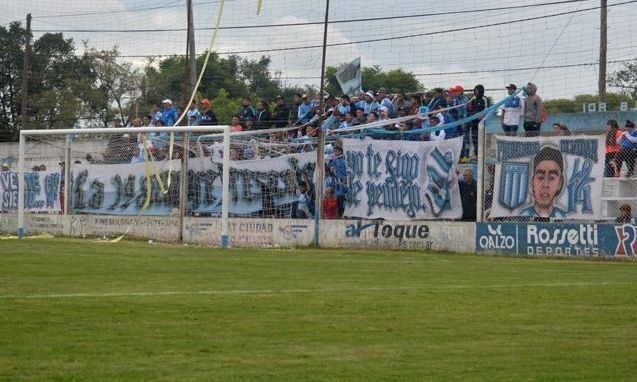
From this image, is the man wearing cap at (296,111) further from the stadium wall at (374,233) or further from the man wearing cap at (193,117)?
the stadium wall at (374,233)

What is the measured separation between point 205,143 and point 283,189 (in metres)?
2.67

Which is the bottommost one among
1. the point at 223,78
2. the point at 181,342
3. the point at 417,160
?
the point at 181,342

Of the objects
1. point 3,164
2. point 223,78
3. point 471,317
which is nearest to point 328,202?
point 3,164

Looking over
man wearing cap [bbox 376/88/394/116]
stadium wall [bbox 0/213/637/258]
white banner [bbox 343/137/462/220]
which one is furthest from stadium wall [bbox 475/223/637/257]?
man wearing cap [bbox 376/88/394/116]

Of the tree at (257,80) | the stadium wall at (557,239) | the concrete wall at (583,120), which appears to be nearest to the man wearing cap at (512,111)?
the stadium wall at (557,239)

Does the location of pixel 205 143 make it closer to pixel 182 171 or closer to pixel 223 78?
pixel 182 171

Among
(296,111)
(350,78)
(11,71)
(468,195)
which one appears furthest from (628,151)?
(11,71)

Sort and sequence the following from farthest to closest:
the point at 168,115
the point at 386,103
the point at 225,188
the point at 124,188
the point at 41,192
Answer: the point at 41,192, the point at 168,115, the point at 124,188, the point at 386,103, the point at 225,188

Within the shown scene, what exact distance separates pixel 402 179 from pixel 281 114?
5.17 m

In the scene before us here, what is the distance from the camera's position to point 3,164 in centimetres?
3694

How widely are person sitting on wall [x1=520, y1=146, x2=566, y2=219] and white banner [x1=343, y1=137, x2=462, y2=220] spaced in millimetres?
1867

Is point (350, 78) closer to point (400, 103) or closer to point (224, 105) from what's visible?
point (400, 103)

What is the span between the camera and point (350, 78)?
1468 inches

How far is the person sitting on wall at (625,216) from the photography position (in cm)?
2341
